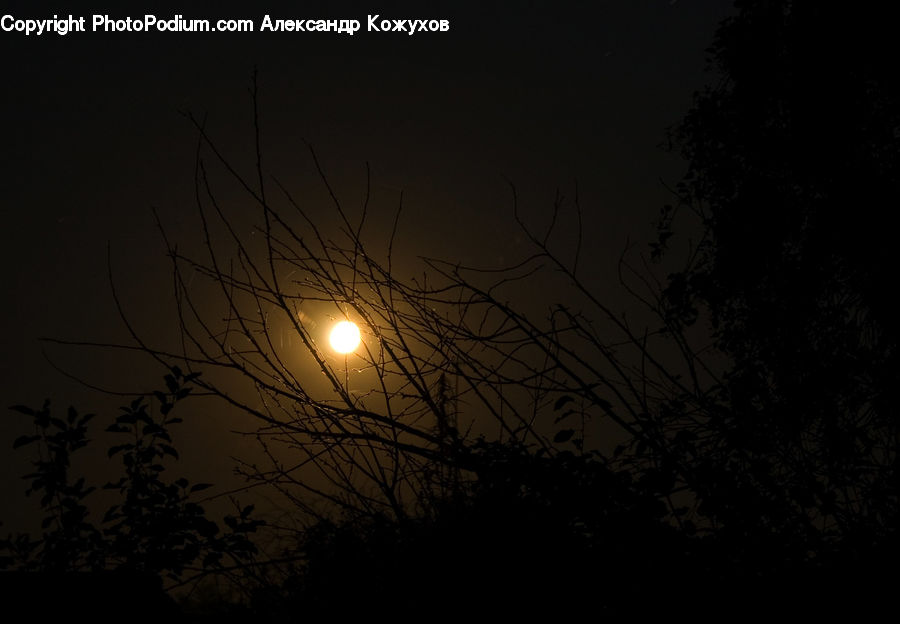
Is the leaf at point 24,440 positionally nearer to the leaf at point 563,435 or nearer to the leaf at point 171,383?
the leaf at point 171,383

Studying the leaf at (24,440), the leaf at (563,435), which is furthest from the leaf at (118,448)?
the leaf at (563,435)

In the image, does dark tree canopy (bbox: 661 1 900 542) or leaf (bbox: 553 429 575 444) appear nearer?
leaf (bbox: 553 429 575 444)

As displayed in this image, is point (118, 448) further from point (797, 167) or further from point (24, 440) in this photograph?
point (797, 167)

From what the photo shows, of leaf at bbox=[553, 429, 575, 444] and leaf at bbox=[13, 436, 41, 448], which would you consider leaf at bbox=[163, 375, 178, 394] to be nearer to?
leaf at bbox=[13, 436, 41, 448]

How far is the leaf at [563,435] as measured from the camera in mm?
2965

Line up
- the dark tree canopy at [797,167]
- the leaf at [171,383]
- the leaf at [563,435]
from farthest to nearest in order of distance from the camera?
the dark tree canopy at [797,167], the leaf at [171,383], the leaf at [563,435]

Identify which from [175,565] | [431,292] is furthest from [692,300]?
[431,292]

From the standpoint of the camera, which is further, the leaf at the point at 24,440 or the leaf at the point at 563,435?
the leaf at the point at 24,440

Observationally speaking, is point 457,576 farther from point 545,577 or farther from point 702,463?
point 702,463

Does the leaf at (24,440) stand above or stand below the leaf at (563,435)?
above

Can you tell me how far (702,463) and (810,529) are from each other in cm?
35

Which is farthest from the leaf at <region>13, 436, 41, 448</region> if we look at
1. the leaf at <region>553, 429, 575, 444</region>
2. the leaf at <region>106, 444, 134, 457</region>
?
the leaf at <region>553, 429, 575, 444</region>

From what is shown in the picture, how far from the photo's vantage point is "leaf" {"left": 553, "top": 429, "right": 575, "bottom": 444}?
2.96 m

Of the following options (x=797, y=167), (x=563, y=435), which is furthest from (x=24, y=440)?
(x=797, y=167)
